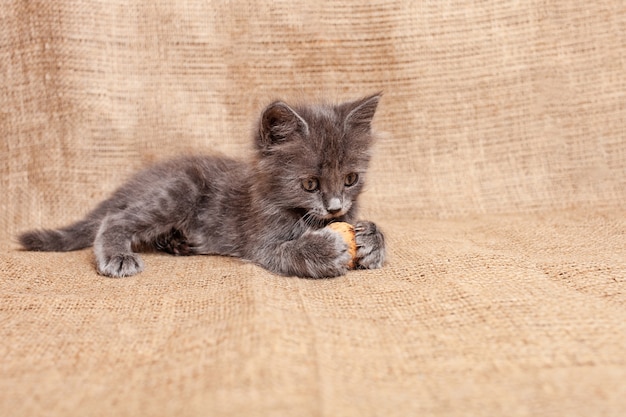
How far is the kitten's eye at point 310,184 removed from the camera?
2260 mm

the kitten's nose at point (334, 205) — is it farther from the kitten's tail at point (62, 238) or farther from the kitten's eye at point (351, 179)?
the kitten's tail at point (62, 238)

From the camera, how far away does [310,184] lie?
89.4 inches

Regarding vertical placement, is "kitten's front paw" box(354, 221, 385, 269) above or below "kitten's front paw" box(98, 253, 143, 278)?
above

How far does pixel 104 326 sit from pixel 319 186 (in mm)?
894

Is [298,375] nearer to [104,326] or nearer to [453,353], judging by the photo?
[453,353]

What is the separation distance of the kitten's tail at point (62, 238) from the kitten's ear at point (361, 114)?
113 cm

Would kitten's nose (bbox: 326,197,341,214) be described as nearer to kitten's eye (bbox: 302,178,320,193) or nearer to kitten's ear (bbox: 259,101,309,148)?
kitten's eye (bbox: 302,178,320,193)

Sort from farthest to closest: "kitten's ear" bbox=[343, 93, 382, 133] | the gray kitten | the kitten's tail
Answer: the kitten's tail
"kitten's ear" bbox=[343, 93, 382, 133]
the gray kitten

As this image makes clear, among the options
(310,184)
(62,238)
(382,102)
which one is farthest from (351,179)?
(62,238)

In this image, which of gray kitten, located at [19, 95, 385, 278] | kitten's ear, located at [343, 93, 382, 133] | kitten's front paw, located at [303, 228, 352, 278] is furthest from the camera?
kitten's ear, located at [343, 93, 382, 133]

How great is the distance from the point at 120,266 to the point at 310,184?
0.70 meters

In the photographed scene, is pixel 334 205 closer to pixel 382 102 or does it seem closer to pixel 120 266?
pixel 120 266

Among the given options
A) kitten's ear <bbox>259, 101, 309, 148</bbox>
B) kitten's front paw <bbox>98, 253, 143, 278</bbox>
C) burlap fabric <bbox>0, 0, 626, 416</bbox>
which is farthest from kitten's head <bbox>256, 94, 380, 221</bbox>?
kitten's front paw <bbox>98, 253, 143, 278</bbox>

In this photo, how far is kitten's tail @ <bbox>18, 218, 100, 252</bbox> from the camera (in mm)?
2688
